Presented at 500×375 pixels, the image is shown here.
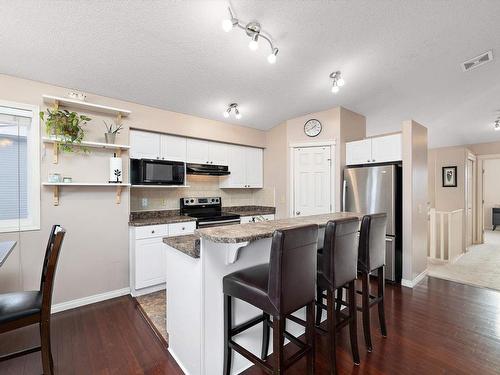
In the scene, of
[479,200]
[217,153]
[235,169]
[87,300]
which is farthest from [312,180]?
[479,200]

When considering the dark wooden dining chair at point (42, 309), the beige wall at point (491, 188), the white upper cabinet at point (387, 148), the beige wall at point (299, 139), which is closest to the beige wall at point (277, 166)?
the beige wall at point (299, 139)

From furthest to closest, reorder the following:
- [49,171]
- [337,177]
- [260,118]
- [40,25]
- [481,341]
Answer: [260,118], [337,177], [49,171], [481,341], [40,25]

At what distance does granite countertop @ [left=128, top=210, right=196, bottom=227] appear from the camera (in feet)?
10.5

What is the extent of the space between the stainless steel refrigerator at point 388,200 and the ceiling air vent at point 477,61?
1.52m

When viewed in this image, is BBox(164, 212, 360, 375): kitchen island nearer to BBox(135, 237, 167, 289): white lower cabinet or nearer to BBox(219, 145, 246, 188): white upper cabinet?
BBox(135, 237, 167, 289): white lower cabinet

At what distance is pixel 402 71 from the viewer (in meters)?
3.22

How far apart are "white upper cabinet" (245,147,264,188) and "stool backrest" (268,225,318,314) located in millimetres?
3395

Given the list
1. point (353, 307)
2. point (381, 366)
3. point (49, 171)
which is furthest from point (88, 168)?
point (381, 366)

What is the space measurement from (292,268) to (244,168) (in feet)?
11.6

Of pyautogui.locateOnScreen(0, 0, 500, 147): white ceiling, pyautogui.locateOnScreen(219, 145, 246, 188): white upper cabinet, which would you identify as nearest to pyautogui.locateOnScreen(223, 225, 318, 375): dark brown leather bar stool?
pyautogui.locateOnScreen(0, 0, 500, 147): white ceiling

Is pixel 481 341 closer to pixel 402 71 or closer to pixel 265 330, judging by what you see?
pixel 265 330

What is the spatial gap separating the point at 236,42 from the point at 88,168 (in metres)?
2.30

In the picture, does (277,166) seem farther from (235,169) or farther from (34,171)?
(34,171)

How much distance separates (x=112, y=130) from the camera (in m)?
3.15
